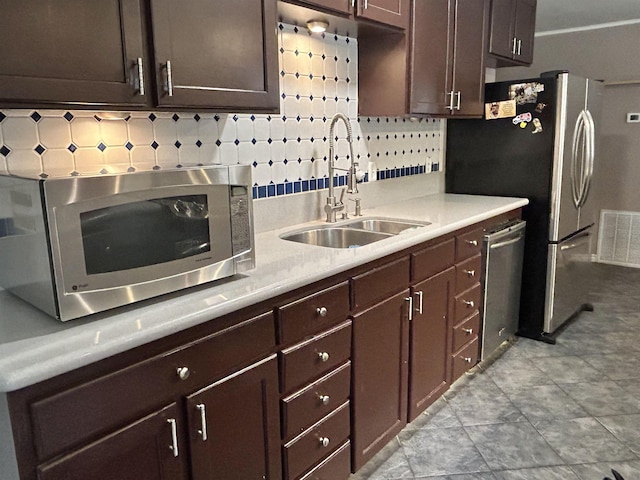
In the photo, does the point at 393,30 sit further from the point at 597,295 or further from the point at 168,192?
the point at 597,295

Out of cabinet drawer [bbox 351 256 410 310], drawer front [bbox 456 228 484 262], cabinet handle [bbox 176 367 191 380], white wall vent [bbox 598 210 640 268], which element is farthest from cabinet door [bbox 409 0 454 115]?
white wall vent [bbox 598 210 640 268]

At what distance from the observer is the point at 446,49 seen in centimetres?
276

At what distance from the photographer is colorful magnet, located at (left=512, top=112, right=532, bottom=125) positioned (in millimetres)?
3150

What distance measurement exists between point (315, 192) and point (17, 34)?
159 centimetres

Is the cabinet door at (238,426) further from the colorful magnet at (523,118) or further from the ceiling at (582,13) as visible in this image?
the ceiling at (582,13)

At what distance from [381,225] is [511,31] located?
171cm

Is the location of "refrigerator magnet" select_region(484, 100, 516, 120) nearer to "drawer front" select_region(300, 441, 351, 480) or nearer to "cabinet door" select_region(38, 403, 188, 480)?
"drawer front" select_region(300, 441, 351, 480)

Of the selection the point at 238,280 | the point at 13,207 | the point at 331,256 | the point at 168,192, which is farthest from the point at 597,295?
the point at 13,207

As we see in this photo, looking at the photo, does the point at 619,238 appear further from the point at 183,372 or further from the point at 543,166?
the point at 183,372

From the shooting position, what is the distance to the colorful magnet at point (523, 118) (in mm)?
3150

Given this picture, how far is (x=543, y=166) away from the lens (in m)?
3.16

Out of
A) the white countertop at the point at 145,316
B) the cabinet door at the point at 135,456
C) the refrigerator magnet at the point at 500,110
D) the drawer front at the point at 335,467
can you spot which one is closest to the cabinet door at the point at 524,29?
the refrigerator magnet at the point at 500,110

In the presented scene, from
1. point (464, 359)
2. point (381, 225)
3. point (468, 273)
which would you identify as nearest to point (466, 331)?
point (464, 359)

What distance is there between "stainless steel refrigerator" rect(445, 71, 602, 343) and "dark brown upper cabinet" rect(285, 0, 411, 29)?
1.09 m
